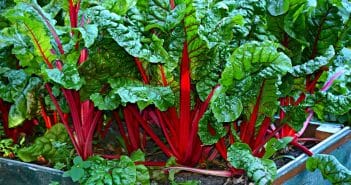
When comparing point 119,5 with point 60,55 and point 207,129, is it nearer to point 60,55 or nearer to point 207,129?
Result: point 60,55

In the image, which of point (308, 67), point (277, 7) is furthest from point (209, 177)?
point (277, 7)

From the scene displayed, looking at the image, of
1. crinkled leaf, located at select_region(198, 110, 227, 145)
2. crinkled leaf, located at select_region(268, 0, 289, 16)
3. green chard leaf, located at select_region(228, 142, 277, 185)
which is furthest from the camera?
crinkled leaf, located at select_region(268, 0, 289, 16)

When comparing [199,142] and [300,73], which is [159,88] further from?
[300,73]

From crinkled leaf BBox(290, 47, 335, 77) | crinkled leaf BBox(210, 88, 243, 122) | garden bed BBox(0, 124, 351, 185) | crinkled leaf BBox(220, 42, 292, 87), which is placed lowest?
garden bed BBox(0, 124, 351, 185)

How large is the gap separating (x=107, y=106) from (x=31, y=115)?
378 mm

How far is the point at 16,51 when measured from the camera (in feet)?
4.14

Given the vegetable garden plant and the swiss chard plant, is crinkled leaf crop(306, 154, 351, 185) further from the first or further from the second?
the swiss chard plant

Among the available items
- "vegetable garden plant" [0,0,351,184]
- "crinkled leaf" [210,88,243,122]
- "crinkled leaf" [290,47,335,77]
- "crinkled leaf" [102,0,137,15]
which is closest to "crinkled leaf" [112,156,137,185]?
"vegetable garden plant" [0,0,351,184]

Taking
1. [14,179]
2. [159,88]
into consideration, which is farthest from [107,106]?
[14,179]

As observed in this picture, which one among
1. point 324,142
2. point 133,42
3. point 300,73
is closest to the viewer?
point 133,42

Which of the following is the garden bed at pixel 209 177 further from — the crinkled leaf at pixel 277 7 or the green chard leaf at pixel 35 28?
the crinkled leaf at pixel 277 7

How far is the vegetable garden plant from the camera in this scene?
3.62ft

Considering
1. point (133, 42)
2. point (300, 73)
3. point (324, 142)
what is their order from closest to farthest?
point (133, 42), point (300, 73), point (324, 142)

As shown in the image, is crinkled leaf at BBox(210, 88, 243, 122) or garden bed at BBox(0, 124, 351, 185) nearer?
crinkled leaf at BBox(210, 88, 243, 122)
